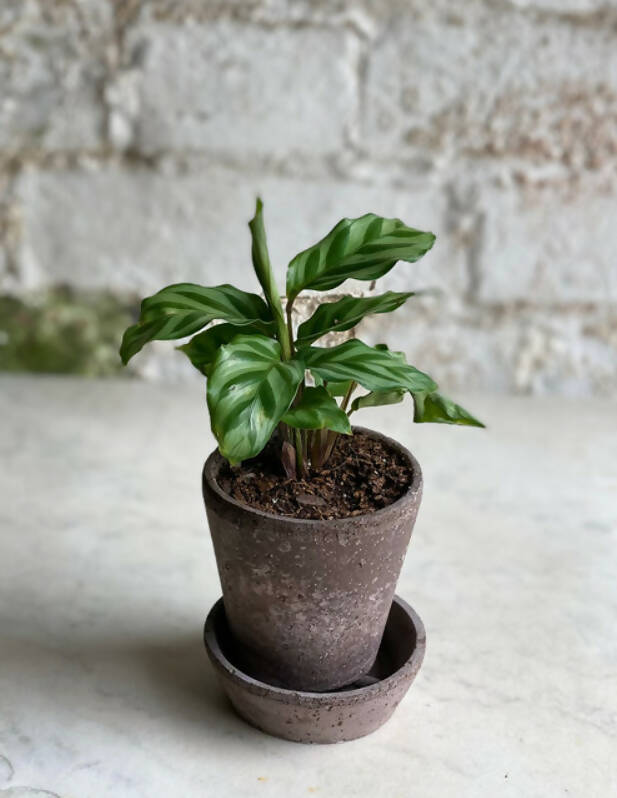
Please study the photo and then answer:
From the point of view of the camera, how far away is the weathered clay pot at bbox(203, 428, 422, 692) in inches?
40.9

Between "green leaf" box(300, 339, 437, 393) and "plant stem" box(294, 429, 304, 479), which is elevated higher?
"green leaf" box(300, 339, 437, 393)

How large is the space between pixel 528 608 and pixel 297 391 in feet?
1.95

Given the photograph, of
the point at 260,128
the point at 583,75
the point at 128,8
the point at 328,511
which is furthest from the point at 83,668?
the point at 583,75

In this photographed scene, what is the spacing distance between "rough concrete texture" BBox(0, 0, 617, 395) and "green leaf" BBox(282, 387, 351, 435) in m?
1.16

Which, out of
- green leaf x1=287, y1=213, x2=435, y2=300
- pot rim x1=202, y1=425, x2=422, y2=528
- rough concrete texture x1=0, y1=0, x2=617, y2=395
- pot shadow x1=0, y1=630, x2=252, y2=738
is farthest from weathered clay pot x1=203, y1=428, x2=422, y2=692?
rough concrete texture x1=0, y1=0, x2=617, y2=395

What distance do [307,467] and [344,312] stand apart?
0.59ft

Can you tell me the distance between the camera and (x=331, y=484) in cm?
112

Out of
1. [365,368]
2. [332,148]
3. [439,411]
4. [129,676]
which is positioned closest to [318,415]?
[365,368]

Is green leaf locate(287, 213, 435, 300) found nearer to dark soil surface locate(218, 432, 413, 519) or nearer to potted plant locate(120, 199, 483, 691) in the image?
potted plant locate(120, 199, 483, 691)

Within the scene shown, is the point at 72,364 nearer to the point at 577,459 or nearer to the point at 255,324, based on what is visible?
the point at 577,459

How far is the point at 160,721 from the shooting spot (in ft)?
3.91

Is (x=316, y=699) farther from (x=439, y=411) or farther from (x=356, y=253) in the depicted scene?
(x=356, y=253)

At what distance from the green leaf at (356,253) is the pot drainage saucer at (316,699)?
16.2 inches

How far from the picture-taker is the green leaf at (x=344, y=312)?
3.47ft
